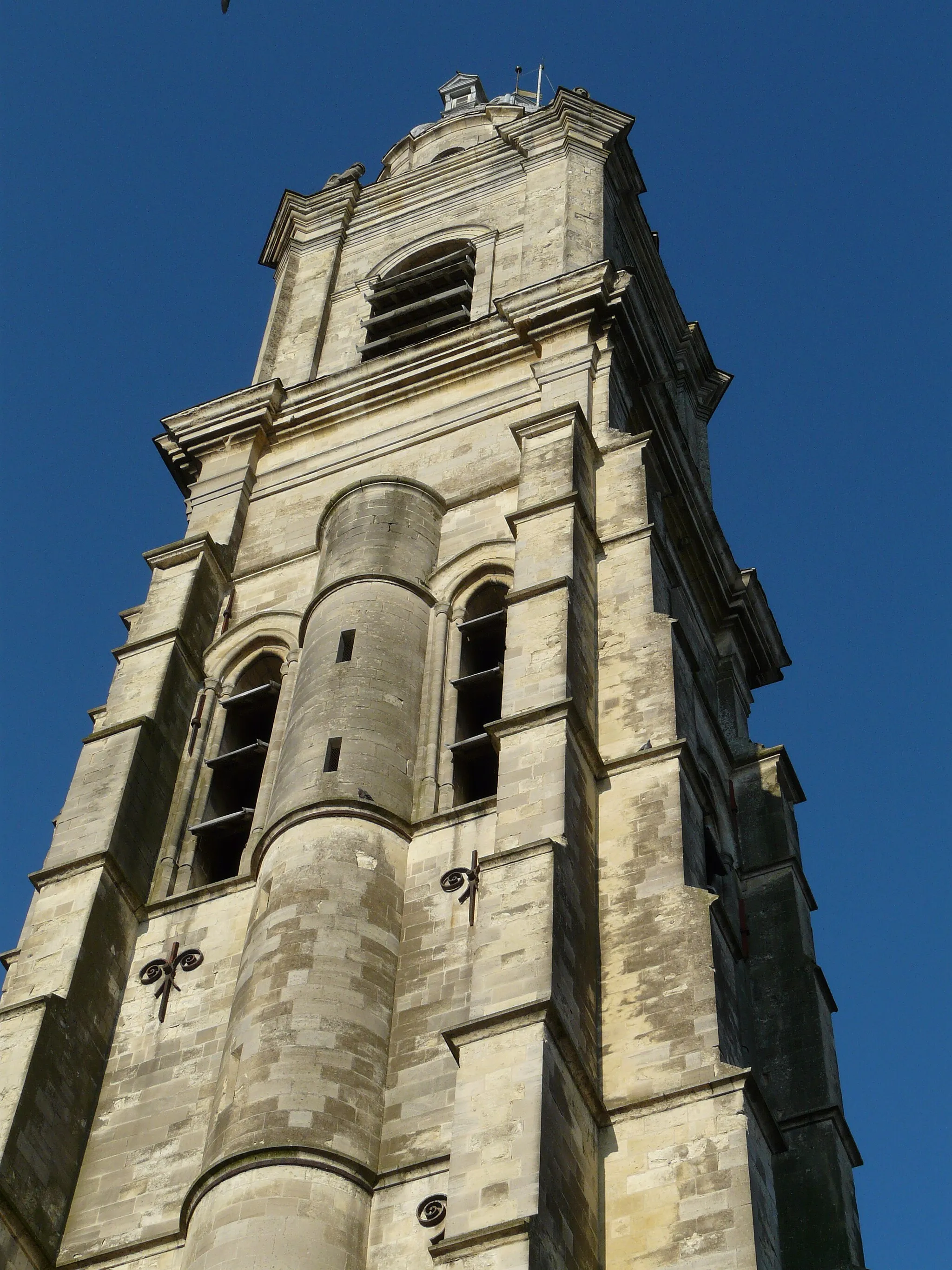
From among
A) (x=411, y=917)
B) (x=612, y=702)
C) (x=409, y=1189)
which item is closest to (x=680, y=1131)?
(x=409, y=1189)

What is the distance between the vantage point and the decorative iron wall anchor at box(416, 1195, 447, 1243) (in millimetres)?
16484

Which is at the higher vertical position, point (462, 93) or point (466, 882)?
point (462, 93)

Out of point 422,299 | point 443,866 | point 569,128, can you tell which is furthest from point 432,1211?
point 569,128

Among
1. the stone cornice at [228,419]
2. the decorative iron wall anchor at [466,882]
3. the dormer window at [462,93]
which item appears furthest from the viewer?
the dormer window at [462,93]

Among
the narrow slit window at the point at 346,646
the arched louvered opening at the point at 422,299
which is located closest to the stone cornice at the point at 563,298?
the arched louvered opening at the point at 422,299

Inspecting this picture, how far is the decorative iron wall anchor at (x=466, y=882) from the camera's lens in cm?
1936

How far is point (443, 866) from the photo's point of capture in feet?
65.5

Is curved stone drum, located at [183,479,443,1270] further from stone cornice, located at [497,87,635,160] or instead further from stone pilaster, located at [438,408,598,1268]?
stone cornice, located at [497,87,635,160]

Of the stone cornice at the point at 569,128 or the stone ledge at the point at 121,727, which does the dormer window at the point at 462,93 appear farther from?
the stone ledge at the point at 121,727

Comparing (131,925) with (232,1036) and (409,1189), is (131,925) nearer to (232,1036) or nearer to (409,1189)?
(232,1036)

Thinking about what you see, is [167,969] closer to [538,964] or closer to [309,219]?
[538,964]

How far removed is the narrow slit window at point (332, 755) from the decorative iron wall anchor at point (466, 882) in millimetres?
1897

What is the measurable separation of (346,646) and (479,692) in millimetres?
1534

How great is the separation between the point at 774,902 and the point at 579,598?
4719mm
